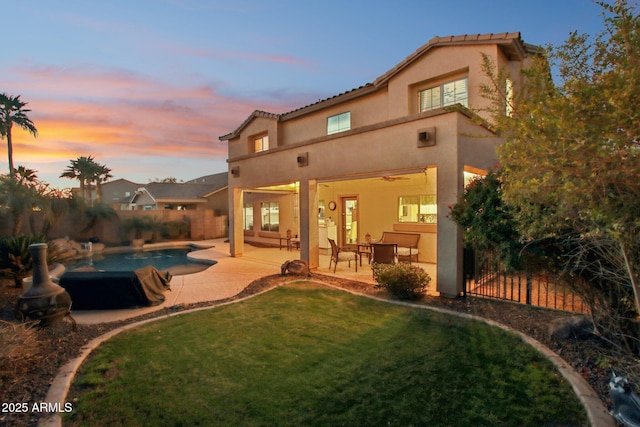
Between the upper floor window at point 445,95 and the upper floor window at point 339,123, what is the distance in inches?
126

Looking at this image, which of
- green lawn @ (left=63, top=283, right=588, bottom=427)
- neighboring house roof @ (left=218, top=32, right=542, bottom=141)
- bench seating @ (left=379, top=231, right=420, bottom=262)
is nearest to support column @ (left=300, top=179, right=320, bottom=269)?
bench seating @ (left=379, top=231, right=420, bottom=262)

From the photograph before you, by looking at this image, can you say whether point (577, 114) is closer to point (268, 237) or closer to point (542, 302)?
point (542, 302)

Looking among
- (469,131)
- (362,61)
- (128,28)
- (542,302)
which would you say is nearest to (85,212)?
(128,28)

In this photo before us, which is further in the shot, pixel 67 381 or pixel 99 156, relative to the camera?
pixel 99 156

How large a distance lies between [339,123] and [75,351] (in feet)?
38.3

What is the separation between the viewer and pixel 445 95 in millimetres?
10500

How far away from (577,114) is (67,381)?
6.39 meters

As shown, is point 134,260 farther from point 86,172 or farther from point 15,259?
point 86,172

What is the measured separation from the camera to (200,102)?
1719 centimetres

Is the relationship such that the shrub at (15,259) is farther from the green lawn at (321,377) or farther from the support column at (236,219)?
the support column at (236,219)

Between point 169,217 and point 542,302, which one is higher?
point 169,217

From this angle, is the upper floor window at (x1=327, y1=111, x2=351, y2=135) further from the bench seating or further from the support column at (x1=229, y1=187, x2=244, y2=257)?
the support column at (x1=229, y1=187, x2=244, y2=257)

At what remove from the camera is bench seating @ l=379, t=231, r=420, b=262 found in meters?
11.5

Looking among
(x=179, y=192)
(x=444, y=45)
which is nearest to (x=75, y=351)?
(x=444, y=45)
